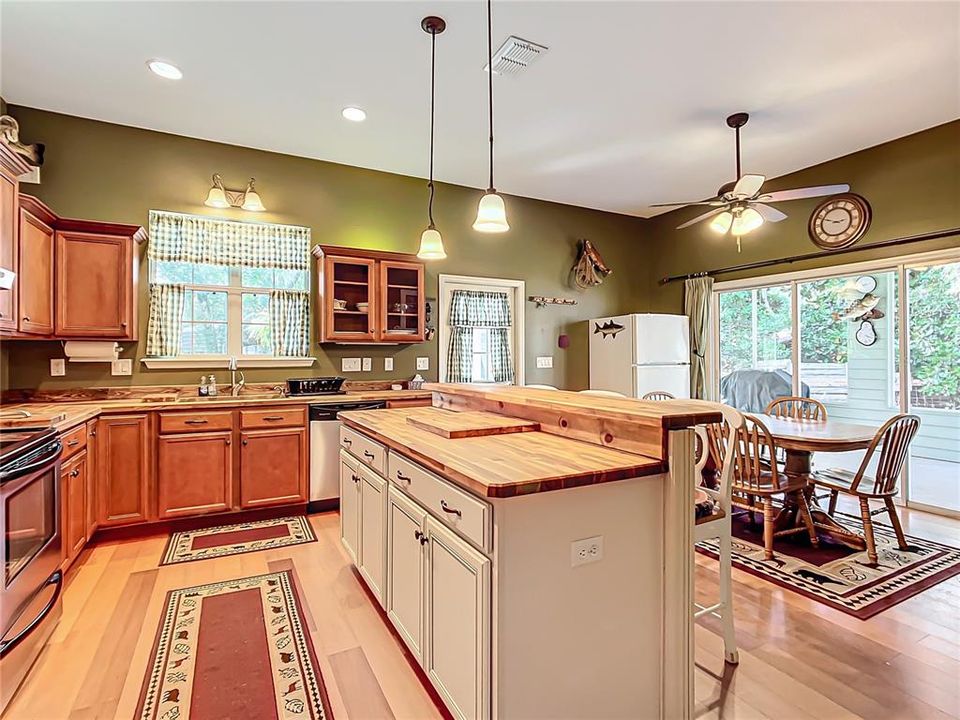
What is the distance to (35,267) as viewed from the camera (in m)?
3.09

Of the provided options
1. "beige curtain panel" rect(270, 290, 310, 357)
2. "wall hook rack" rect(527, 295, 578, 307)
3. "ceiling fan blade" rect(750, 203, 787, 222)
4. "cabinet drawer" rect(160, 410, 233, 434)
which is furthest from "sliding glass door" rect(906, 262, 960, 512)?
"cabinet drawer" rect(160, 410, 233, 434)

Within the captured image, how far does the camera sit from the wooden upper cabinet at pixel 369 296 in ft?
14.2

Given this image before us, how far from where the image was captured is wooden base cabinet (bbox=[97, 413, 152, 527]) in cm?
329

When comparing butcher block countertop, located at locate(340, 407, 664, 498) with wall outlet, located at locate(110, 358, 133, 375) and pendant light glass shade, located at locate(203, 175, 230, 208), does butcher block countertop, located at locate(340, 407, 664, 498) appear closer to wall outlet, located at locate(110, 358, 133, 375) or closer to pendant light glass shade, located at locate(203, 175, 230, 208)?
wall outlet, located at locate(110, 358, 133, 375)

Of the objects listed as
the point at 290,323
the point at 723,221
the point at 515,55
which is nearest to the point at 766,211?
the point at 723,221

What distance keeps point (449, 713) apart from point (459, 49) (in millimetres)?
3279

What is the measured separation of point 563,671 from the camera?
56.3 inches

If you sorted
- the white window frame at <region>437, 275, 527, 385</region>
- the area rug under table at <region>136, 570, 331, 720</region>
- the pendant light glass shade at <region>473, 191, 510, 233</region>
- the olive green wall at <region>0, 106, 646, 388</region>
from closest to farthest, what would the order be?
the area rug under table at <region>136, 570, 331, 720</region>
the pendant light glass shade at <region>473, 191, 510, 233</region>
the olive green wall at <region>0, 106, 646, 388</region>
the white window frame at <region>437, 275, 527, 385</region>

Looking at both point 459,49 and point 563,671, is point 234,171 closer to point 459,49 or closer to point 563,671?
point 459,49

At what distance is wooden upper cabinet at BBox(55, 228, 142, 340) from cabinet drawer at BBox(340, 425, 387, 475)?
6.67ft

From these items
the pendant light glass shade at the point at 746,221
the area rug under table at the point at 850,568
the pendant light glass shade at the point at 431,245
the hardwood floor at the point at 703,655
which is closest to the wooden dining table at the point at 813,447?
the area rug under table at the point at 850,568

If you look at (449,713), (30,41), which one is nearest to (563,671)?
(449,713)

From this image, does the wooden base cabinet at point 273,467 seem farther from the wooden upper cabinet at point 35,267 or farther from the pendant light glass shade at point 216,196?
the pendant light glass shade at point 216,196

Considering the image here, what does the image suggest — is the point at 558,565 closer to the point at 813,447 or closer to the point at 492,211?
the point at 492,211
